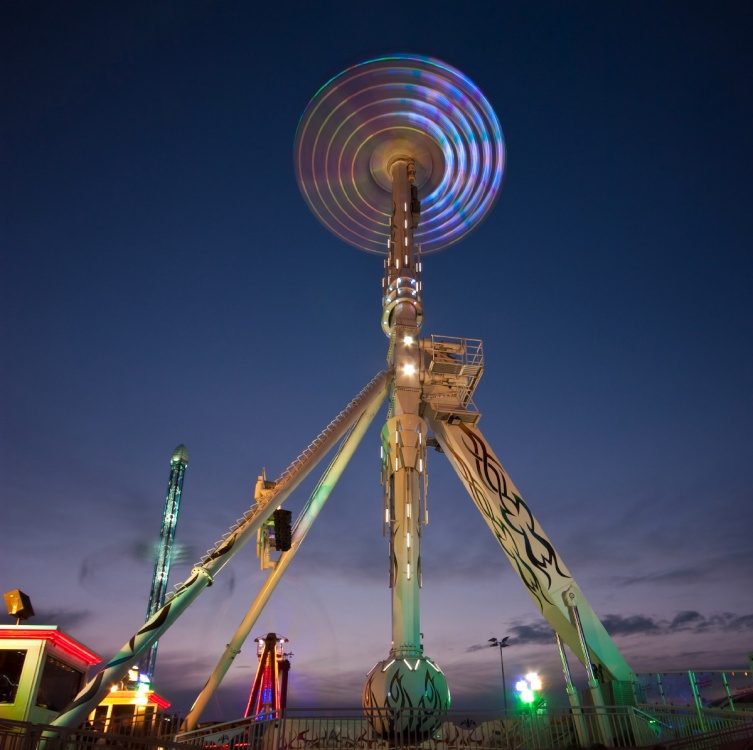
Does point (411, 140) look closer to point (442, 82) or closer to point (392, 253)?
point (442, 82)

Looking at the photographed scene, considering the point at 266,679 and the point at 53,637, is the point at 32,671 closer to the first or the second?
the point at 53,637

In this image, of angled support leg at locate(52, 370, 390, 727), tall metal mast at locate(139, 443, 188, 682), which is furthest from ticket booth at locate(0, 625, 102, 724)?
tall metal mast at locate(139, 443, 188, 682)

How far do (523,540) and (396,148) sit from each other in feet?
65.6

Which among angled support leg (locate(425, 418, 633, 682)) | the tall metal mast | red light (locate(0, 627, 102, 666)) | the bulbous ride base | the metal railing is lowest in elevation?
the metal railing

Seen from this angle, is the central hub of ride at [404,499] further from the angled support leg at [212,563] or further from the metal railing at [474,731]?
the angled support leg at [212,563]

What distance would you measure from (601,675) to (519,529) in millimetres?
4735

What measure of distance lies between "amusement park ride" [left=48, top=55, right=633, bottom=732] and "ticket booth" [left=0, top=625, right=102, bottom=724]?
1813 mm

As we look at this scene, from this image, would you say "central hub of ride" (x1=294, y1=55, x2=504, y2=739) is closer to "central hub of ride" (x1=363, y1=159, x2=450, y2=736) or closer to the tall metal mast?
"central hub of ride" (x1=363, y1=159, x2=450, y2=736)

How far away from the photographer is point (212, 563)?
49.2 ft

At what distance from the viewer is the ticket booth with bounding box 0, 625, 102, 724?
12578mm

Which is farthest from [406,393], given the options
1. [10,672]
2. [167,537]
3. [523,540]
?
[167,537]

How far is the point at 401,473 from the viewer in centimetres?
1988

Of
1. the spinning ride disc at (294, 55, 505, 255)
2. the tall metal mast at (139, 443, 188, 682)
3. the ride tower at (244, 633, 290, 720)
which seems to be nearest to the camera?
the ride tower at (244, 633, 290, 720)

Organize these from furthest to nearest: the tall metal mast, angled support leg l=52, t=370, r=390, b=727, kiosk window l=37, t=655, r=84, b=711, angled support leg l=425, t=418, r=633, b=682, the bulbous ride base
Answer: the tall metal mast
angled support leg l=425, t=418, r=633, b=682
the bulbous ride base
kiosk window l=37, t=655, r=84, b=711
angled support leg l=52, t=370, r=390, b=727
